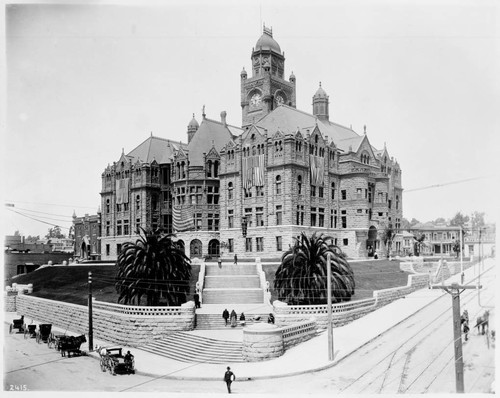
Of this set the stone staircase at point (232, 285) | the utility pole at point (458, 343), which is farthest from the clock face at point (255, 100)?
the utility pole at point (458, 343)

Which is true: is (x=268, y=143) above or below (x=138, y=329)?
above

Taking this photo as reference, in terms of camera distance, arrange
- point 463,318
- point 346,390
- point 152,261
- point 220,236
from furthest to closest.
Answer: point 220,236, point 152,261, point 463,318, point 346,390

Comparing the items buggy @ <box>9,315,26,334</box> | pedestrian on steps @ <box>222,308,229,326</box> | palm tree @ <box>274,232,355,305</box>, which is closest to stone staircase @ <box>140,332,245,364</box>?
pedestrian on steps @ <box>222,308,229,326</box>

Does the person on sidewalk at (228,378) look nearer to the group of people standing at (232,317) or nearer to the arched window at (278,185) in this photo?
the group of people standing at (232,317)

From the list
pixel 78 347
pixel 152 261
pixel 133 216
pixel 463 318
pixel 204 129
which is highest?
pixel 204 129

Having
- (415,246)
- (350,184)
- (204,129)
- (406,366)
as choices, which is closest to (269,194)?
(350,184)

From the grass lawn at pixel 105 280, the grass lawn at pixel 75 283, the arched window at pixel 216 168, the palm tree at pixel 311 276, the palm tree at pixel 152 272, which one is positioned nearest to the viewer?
the palm tree at pixel 311 276

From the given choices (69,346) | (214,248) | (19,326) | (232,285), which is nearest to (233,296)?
(232,285)

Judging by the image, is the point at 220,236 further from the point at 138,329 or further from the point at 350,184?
the point at 138,329
